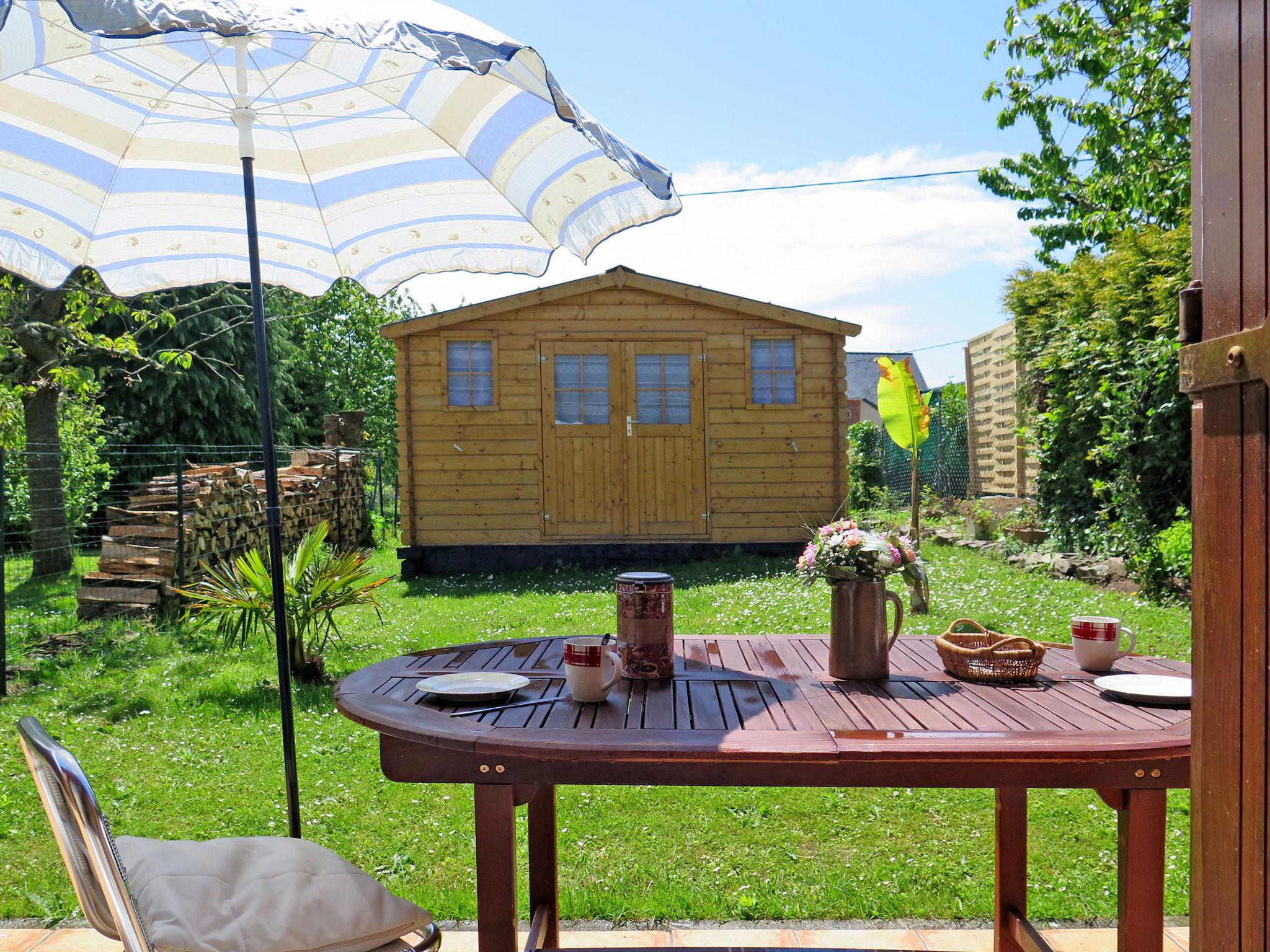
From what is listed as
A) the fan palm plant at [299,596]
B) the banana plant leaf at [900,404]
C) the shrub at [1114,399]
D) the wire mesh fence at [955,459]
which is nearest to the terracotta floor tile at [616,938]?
the fan palm plant at [299,596]

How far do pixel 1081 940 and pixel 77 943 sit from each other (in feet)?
9.52

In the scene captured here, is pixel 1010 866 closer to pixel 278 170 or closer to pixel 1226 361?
pixel 1226 361

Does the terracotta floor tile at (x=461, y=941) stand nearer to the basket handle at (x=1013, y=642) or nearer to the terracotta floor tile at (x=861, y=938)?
the terracotta floor tile at (x=861, y=938)

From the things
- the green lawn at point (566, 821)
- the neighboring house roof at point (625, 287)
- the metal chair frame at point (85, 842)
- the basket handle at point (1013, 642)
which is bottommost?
the green lawn at point (566, 821)

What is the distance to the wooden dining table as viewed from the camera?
65.8 inches

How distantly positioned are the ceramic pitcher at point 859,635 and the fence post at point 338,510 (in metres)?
10.7

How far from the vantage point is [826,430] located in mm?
10641

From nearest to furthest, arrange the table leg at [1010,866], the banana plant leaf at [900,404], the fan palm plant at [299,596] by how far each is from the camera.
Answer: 1. the table leg at [1010,866]
2. the fan palm plant at [299,596]
3. the banana plant leaf at [900,404]

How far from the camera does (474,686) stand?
2.05 m

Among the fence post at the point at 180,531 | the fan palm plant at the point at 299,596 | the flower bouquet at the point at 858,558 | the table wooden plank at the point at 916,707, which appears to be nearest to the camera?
the table wooden plank at the point at 916,707

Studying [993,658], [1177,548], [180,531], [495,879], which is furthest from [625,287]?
[495,879]

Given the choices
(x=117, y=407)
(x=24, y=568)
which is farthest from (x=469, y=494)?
(x=117, y=407)

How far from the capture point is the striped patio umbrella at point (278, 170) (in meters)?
2.58

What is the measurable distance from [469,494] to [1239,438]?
32.7 ft
